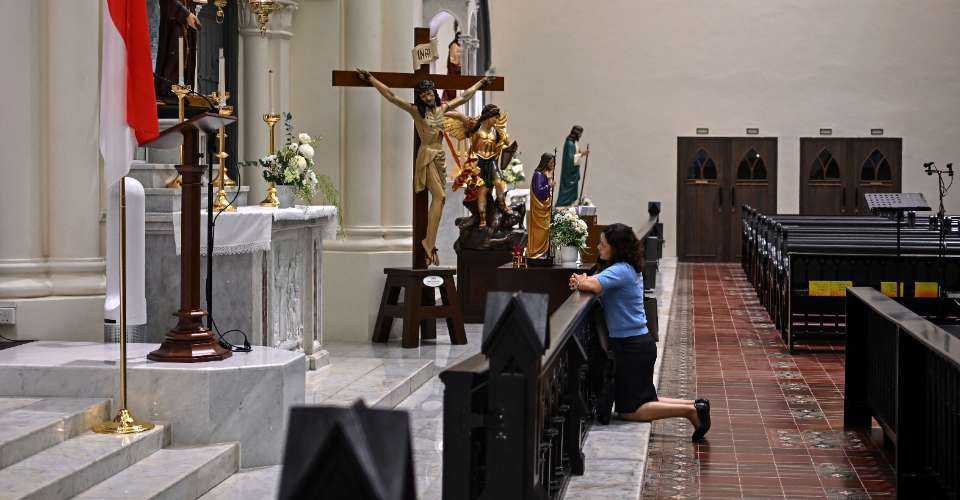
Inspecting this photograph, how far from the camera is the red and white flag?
5.81 metres

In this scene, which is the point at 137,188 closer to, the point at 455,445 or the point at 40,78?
the point at 40,78

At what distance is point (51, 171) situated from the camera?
23.1 ft

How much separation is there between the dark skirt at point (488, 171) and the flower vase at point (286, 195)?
12.9 ft

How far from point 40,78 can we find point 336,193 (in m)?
3.65

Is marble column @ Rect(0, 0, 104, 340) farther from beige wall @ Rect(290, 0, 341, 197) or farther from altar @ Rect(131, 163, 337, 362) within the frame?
beige wall @ Rect(290, 0, 341, 197)

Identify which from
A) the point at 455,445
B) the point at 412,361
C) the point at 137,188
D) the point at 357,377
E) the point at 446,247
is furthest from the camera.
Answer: the point at 446,247

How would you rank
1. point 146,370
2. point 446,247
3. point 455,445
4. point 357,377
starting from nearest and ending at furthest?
point 455,445, point 146,370, point 357,377, point 446,247

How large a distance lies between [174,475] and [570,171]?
14455 mm

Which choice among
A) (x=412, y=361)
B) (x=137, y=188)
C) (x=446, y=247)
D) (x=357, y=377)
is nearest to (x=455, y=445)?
(x=137, y=188)

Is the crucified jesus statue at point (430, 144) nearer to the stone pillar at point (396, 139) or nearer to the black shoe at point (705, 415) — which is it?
the stone pillar at point (396, 139)

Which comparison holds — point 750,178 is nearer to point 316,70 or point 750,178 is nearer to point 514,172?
point 514,172

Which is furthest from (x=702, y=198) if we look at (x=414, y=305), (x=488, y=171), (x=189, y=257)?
(x=189, y=257)

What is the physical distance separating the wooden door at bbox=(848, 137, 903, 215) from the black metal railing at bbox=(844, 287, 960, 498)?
1563cm

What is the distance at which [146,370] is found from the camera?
6.06 m
